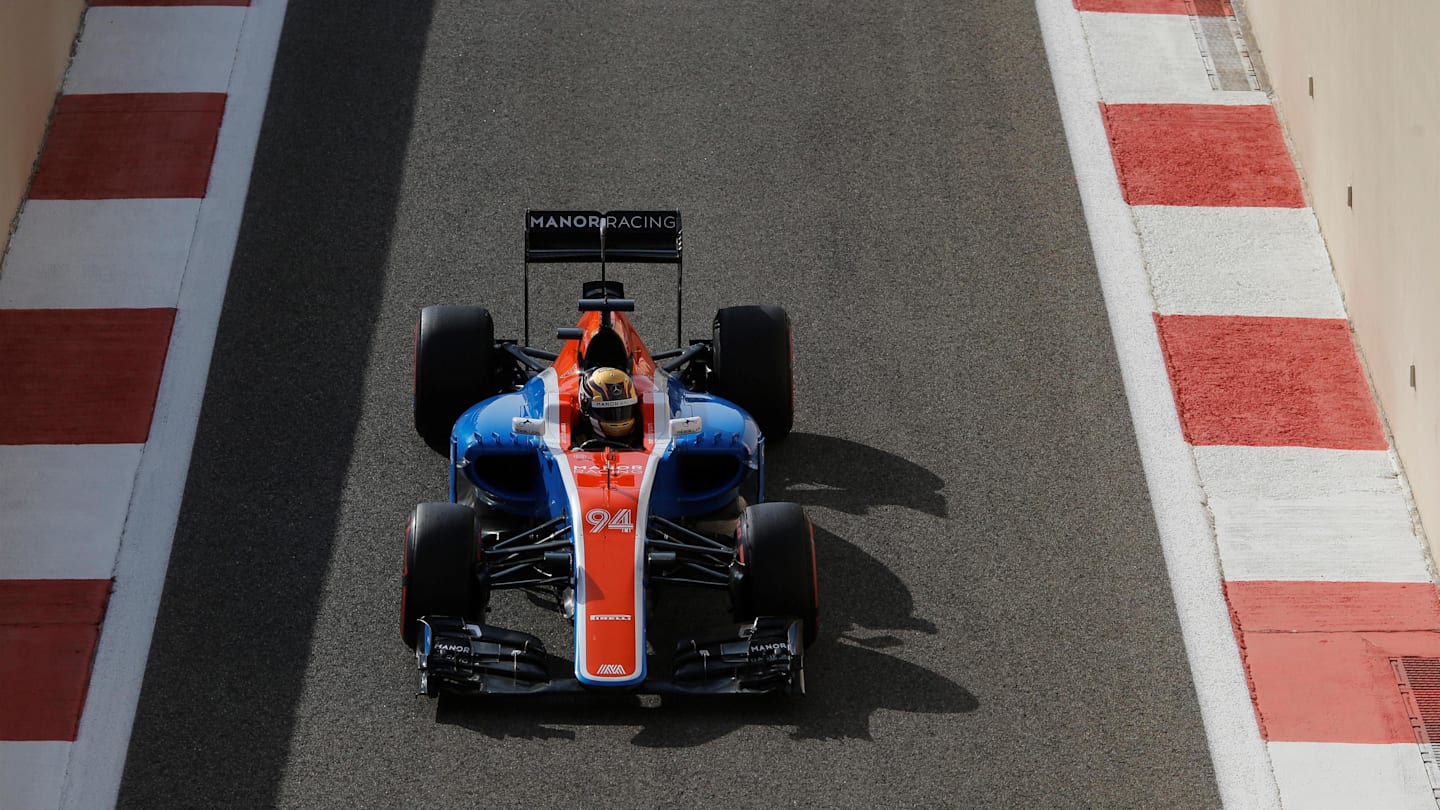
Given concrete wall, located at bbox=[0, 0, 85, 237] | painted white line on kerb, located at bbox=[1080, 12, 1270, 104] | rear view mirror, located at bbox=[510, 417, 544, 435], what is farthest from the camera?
painted white line on kerb, located at bbox=[1080, 12, 1270, 104]

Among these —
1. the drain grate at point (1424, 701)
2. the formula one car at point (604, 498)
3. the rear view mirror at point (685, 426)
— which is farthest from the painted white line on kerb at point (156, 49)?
the drain grate at point (1424, 701)

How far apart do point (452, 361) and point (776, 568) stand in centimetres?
242

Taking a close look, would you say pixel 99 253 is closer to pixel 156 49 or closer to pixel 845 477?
pixel 156 49

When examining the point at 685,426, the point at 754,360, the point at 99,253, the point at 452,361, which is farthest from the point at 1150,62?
the point at 99,253

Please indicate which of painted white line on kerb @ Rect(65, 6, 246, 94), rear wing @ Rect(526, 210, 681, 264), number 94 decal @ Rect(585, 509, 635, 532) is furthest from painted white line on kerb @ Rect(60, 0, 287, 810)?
rear wing @ Rect(526, 210, 681, 264)

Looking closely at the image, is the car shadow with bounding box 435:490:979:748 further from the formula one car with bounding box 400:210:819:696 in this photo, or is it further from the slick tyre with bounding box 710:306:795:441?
the slick tyre with bounding box 710:306:795:441

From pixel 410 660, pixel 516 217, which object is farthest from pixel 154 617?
pixel 516 217

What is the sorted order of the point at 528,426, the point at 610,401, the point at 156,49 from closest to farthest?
the point at 610,401
the point at 528,426
the point at 156,49

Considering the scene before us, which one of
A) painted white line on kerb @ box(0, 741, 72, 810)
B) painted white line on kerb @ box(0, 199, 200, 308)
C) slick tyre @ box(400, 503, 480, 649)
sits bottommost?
painted white line on kerb @ box(0, 741, 72, 810)

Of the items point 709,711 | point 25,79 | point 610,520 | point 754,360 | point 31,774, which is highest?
point 25,79

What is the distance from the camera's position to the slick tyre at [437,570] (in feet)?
31.5

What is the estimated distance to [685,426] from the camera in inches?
401

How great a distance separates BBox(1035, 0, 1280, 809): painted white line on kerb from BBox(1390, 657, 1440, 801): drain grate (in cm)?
79

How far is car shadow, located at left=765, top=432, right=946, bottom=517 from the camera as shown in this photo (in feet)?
36.8
